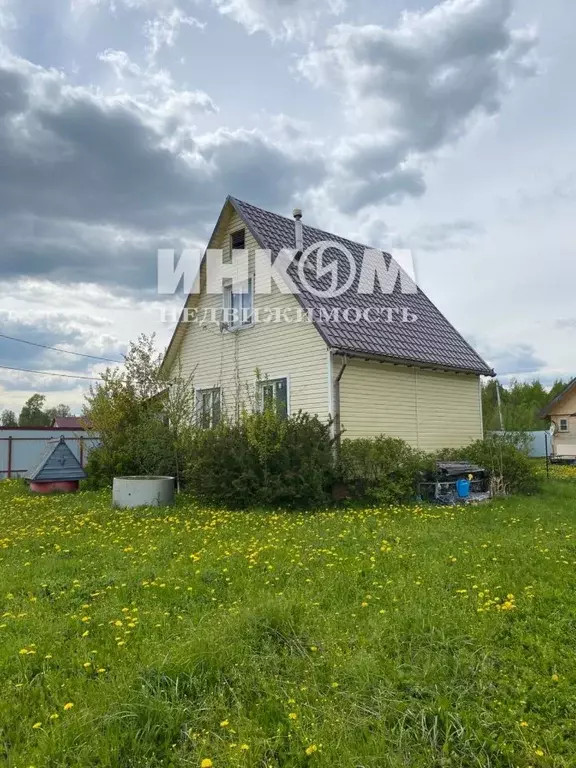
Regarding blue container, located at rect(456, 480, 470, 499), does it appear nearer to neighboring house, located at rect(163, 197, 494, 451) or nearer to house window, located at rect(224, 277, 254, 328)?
neighboring house, located at rect(163, 197, 494, 451)

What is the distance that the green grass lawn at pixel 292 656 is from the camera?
279 centimetres

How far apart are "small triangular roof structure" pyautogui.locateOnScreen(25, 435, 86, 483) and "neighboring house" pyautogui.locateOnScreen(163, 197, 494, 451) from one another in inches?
149

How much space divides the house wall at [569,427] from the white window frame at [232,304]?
23.7 metres

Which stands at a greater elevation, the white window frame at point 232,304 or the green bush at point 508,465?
the white window frame at point 232,304

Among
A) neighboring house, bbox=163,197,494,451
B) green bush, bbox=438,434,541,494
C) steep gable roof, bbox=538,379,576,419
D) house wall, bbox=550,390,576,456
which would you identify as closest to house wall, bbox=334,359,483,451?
neighboring house, bbox=163,197,494,451

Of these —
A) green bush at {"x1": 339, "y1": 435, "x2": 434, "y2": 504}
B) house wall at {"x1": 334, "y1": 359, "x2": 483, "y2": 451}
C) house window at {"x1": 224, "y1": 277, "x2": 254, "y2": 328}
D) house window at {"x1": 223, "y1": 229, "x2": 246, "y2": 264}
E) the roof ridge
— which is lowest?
green bush at {"x1": 339, "y1": 435, "x2": 434, "y2": 504}

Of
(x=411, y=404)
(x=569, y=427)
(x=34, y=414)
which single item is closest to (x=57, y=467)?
(x=411, y=404)

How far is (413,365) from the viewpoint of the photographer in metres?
14.6

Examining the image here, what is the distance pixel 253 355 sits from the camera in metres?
15.1

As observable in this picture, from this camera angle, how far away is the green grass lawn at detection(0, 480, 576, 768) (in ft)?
9.15

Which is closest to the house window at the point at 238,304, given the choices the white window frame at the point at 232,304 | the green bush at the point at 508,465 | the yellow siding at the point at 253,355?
the white window frame at the point at 232,304

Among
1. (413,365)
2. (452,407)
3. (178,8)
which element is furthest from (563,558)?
(178,8)

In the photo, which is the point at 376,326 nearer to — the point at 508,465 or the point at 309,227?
the point at 309,227

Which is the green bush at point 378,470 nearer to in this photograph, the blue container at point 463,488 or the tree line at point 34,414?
the blue container at point 463,488
